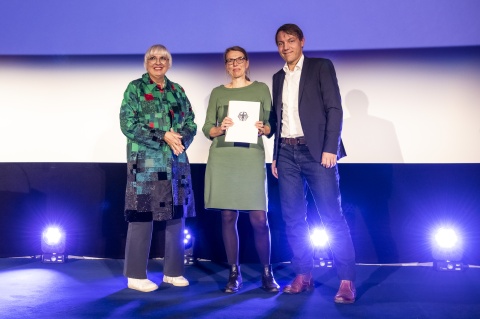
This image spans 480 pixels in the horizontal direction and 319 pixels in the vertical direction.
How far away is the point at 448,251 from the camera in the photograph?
4004mm

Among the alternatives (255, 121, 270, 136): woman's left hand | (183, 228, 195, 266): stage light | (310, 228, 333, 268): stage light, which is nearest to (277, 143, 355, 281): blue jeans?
(255, 121, 270, 136): woman's left hand

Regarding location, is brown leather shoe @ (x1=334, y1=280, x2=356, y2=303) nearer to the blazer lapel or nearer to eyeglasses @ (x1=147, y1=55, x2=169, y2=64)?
the blazer lapel

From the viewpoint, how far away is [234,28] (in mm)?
4031

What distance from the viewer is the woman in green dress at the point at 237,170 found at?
327 cm

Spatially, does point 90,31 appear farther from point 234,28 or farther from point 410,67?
point 410,67

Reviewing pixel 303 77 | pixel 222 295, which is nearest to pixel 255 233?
pixel 222 295

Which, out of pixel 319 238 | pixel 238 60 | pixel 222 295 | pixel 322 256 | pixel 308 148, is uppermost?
pixel 238 60

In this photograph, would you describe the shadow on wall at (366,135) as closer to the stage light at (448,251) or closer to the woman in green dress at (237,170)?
the stage light at (448,251)

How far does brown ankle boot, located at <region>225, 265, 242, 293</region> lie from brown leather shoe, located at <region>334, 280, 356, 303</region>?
60cm

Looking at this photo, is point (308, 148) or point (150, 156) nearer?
point (308, 148)

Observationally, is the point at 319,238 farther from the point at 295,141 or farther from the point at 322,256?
the point at 295,141

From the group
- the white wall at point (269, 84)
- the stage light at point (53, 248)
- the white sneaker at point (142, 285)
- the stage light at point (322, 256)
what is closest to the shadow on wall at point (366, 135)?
the white wall at point (269, 84)

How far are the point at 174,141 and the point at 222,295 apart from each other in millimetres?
910

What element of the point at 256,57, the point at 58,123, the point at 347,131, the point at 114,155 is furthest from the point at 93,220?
the point at 347,131
